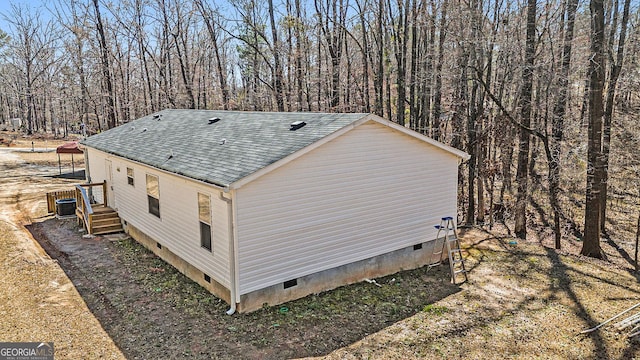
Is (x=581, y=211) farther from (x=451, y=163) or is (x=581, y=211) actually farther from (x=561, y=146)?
(x=451, y=163)

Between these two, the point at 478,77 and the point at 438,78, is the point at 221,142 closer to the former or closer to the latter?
the point at 478,77

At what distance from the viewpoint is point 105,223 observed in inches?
514

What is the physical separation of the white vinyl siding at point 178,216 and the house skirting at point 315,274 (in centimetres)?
27

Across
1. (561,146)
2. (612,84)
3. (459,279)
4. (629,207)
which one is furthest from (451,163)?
(629,207)

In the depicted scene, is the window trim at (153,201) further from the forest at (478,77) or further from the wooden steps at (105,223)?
the forest at (478,77)

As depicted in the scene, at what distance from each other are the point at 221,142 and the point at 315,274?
3.95 meters

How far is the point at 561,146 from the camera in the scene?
584 inches

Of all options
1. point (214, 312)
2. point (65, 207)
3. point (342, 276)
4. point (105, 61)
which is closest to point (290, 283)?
point (342, 276)

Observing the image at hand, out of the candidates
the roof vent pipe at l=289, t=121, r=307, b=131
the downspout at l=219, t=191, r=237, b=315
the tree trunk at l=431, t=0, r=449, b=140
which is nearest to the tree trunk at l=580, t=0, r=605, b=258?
the tree trunk at l=431, t=0, r=449, b=140

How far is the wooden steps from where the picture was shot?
12.9 meters

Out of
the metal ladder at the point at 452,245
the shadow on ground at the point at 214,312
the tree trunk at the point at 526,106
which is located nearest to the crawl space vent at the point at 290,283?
the shadow on ground at the point at 214,312

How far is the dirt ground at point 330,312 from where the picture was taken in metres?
6.90

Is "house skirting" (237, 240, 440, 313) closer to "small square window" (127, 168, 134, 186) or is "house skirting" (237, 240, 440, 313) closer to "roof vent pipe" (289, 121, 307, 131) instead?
"roof vent pipe" (289, 121, 307, 131)

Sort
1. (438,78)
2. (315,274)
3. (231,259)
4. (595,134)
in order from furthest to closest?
(438,78), (595,134), (315,274), (231,259)
